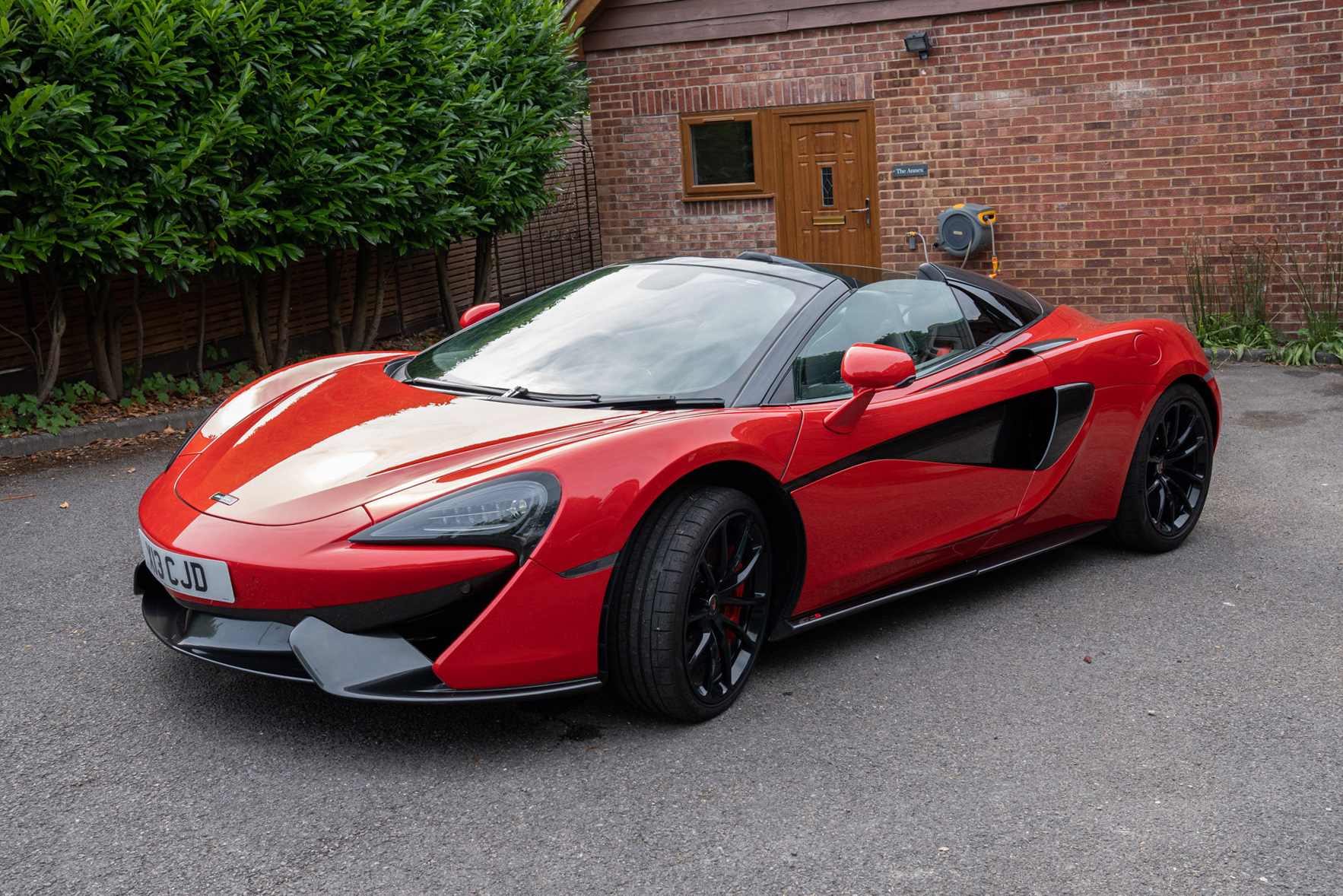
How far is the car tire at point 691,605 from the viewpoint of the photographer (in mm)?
3232

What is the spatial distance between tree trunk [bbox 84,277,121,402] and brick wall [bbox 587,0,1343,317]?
6012mm

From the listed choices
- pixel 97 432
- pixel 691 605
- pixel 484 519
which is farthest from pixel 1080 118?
pixel 484 519

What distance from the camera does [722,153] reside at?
12.3 meters

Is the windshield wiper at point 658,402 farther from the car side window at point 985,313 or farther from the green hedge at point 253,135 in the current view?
the green hedge at point 253,135

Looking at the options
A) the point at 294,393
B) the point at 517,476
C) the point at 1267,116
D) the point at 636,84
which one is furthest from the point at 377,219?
the point at 1267,116

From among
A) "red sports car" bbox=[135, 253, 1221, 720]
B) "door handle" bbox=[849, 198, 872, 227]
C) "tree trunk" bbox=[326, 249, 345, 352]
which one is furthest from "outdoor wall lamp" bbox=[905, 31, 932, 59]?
"red sports car" bbox=[135, 253, 1221, 720]

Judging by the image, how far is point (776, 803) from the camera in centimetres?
304

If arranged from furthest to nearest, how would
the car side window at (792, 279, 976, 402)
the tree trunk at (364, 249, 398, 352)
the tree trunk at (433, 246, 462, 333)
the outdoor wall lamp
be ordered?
the tree trunk at (433, 246, 462, 333) → the outdoor wall lamp → the tree trunk at (364, 249, 398, 352) → the car side window at (792, 279, 976, 402)

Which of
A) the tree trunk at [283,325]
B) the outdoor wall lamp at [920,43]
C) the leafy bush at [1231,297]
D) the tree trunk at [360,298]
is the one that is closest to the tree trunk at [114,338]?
the tree trunk at [283,325]

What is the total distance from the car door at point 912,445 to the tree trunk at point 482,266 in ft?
25.2

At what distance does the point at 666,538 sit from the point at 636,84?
9980 mm

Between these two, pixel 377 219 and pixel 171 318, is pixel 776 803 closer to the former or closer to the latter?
pixel 377 219

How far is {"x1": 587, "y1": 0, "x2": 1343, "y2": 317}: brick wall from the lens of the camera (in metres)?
9.87

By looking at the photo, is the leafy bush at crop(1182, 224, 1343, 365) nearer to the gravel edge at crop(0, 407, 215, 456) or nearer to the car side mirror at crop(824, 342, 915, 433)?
the car side mirror at crop(824, 342, 915, 433)
